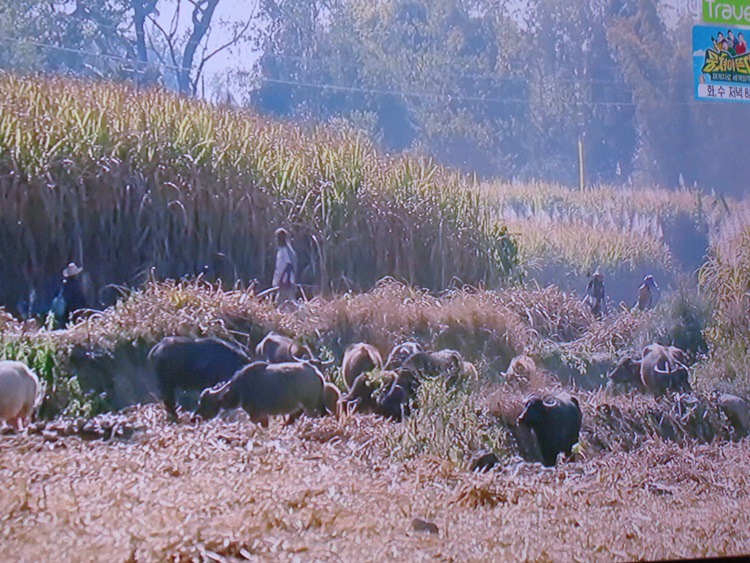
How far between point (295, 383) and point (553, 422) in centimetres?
95

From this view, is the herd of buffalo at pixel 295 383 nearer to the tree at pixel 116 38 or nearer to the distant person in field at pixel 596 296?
the distant person in field at pixel 596 296

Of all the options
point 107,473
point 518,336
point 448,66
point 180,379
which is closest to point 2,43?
point 180,379

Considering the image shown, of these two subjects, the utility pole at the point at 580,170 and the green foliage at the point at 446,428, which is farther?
the utility pole at the point at 580,170

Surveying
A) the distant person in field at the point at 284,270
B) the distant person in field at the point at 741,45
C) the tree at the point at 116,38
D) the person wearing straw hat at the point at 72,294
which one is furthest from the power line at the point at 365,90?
the person wearing straw hat at the point at 72,294

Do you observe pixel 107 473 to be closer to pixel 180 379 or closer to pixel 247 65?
pixel 180 379

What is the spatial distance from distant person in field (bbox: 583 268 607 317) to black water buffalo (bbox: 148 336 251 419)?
53.1 inches

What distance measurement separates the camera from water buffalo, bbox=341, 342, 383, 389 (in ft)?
9.70

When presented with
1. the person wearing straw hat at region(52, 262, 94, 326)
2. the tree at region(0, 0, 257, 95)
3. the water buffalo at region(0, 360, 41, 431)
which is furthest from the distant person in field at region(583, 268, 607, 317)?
the water buffalo at region(0, 360, 41, 431)

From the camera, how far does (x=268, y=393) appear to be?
2.80 metres

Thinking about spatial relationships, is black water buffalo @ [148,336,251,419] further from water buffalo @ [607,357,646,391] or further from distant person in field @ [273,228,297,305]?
water buffalo @ [607,357,646,391]

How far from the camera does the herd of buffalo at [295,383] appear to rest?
8.88 ft

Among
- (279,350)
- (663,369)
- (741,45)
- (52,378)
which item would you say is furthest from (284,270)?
(741,45)

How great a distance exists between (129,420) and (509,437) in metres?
1.25

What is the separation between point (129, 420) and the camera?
8.63 feet
